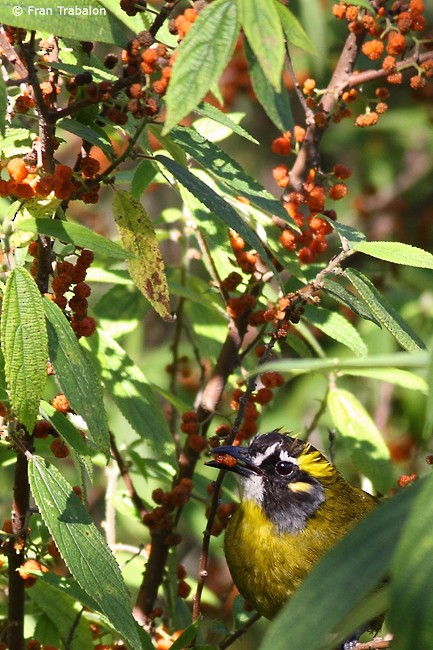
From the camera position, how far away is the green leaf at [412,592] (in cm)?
131

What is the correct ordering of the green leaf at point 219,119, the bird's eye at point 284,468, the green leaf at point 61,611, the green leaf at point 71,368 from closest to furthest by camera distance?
the green leaf at point 71,368, the green leaf at point 219,119, the green leaf at point 61,611, the bird's eye at point 284,468

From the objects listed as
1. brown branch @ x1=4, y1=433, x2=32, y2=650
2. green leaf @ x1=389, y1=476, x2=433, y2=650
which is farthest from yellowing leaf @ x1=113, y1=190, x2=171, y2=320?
green leaf @ x1=389, y1=476, x2=433, y2=650

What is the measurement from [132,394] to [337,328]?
0.64m

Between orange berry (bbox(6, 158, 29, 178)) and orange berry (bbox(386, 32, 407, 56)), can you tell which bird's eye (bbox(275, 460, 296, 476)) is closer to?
orange berry (bbox(386, 32, 407, 56))

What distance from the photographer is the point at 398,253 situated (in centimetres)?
247

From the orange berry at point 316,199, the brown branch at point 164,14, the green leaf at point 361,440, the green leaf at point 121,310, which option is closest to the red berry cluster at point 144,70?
the brown branch at point 164,14

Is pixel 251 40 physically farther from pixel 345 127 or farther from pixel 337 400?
pixel 345 127

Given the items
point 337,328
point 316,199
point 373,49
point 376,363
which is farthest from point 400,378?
point 376,363

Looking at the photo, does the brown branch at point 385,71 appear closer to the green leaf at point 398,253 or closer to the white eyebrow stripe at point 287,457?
the green leaf at point 398,253

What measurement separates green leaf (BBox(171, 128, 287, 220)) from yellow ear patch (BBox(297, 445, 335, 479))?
164 cm

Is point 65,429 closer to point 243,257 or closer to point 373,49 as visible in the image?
point 243,257

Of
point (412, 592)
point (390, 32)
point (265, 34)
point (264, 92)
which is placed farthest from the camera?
point (390, 32)

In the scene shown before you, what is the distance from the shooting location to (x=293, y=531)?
3.70m

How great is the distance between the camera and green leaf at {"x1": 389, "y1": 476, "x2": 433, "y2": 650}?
4.31 feet
